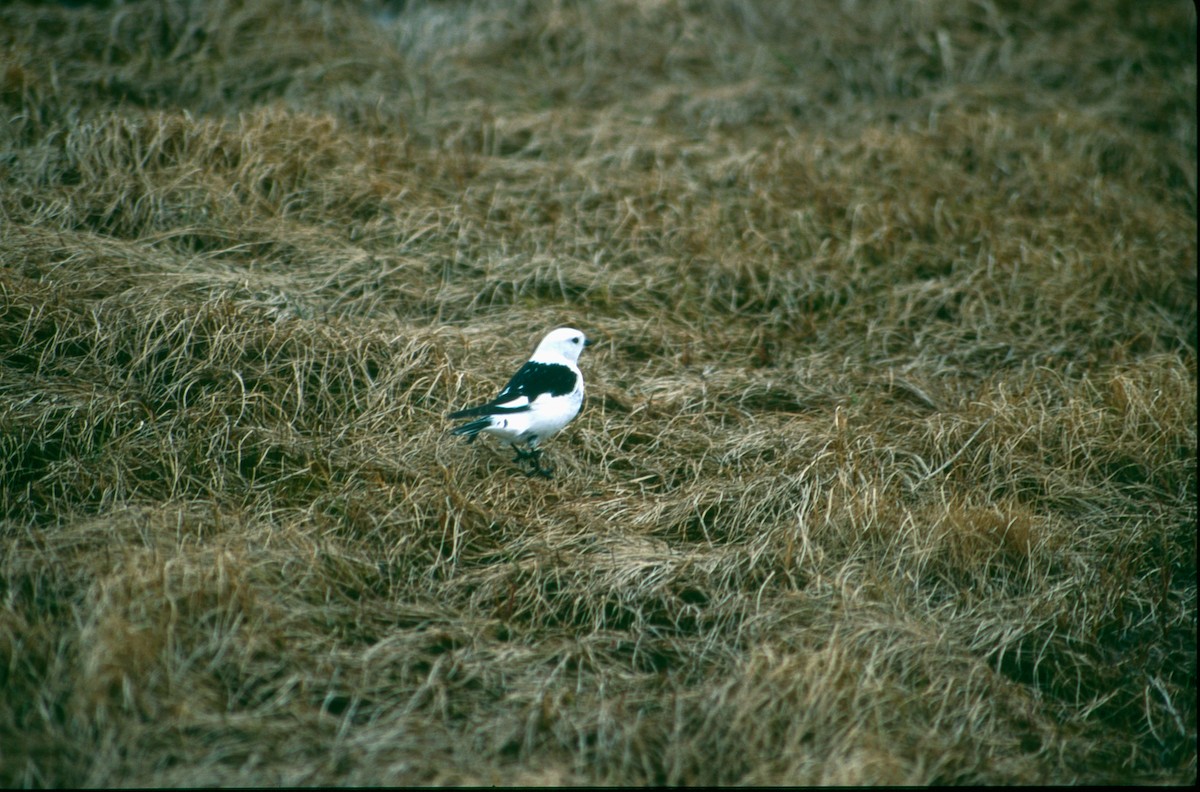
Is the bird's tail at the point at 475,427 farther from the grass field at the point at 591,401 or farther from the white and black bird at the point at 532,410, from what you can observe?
the grass field at the point at 591,401

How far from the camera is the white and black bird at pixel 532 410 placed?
3779mm

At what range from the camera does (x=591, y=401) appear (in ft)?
15.1

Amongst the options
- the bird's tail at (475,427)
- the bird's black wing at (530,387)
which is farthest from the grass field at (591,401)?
the bird's black wing at (530,387)

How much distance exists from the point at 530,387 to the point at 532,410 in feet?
0.45

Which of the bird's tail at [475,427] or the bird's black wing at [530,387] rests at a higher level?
the bird's black wing at [530,387]

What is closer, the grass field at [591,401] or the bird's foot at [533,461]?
the grass field at [591,401]

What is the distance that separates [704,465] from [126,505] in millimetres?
2329

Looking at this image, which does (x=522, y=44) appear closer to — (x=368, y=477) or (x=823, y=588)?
(x=368, y=477)

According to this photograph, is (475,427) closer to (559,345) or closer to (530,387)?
(530,387)

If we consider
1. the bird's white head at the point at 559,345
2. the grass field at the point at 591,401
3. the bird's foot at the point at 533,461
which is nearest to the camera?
the grass field at the point at 591,401

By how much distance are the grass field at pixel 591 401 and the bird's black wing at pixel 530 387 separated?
32cm

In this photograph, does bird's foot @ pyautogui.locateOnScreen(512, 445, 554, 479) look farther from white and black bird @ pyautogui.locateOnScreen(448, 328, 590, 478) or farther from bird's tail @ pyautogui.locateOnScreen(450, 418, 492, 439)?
bird's tail @ pyautogui.locateOnScreen(450, 418, 492, 439)

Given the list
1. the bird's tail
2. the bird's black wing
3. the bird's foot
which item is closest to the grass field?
the bird's foot

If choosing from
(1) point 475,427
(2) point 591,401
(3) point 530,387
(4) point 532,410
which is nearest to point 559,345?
(2) point 591,401
